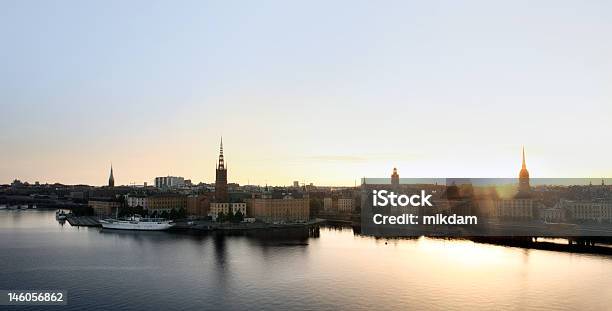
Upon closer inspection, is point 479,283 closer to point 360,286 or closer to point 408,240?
point 360,286

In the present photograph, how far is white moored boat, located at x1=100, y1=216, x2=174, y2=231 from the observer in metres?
37.9

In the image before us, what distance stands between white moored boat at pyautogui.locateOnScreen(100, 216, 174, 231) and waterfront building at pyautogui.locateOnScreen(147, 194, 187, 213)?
9251 mm

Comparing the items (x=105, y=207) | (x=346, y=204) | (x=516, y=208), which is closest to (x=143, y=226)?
(x=105, y=207)

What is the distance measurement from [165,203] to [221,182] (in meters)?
7.51

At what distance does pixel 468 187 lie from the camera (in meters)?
62.3

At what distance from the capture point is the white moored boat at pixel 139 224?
3788cm

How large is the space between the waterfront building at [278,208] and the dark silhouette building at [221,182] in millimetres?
2250

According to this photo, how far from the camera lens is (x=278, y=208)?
43.5 meters

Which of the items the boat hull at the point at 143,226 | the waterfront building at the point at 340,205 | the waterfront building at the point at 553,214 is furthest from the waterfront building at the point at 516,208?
the boat hull at the point at 143,226

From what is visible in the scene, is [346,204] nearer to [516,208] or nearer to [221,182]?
[221,182]

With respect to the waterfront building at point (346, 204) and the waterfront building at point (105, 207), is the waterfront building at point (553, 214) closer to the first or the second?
the waterfront building at point (346, 204)

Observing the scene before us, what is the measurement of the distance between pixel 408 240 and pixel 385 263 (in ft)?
30.8

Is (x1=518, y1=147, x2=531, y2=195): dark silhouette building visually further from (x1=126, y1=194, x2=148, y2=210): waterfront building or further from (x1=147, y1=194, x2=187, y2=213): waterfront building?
(x1=126, y1=194, x2=148, y2=210): waterfront building

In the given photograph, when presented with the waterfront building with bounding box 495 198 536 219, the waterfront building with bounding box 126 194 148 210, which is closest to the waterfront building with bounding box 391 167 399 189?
the waterfront building with bounding box 495 198 536 219
